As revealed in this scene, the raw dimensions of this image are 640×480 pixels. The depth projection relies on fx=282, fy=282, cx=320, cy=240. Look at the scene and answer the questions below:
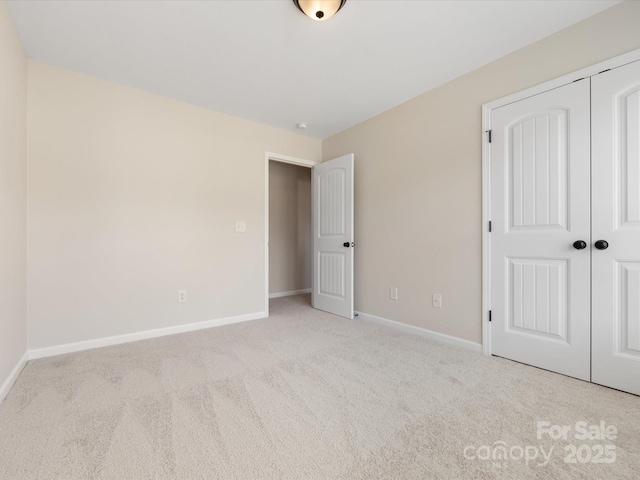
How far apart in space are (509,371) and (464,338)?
458 millimetres

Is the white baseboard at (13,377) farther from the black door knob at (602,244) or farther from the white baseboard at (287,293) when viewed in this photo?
the black door knob at (602,244)

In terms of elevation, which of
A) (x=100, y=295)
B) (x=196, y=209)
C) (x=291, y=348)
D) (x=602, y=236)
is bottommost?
(x=291, y=348)

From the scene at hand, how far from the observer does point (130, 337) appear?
2.57 metres

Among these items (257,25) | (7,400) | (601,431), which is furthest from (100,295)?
(601,431)

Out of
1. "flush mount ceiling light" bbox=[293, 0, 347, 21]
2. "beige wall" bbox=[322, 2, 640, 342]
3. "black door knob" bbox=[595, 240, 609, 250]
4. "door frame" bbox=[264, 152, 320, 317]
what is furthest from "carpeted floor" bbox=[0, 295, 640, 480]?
"flush mount ceiling light" bbox=[293, 0, 347, 21]

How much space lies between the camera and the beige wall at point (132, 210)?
2.26 metres

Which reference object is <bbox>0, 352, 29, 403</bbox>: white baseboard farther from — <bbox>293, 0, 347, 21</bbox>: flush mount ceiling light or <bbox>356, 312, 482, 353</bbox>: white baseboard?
<bbox>356, 312, 482, 353</bbox>: white baseboard

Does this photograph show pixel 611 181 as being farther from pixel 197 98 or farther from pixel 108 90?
pixel 108 90

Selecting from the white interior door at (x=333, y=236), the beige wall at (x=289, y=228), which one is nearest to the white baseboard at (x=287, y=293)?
the beige wall at (x=289, y=228)

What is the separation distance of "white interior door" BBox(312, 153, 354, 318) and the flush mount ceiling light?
1723mm

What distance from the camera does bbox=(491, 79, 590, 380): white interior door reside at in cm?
183

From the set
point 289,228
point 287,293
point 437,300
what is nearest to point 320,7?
point 437,300

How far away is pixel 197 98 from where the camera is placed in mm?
2818

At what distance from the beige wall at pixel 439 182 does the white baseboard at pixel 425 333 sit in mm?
43
